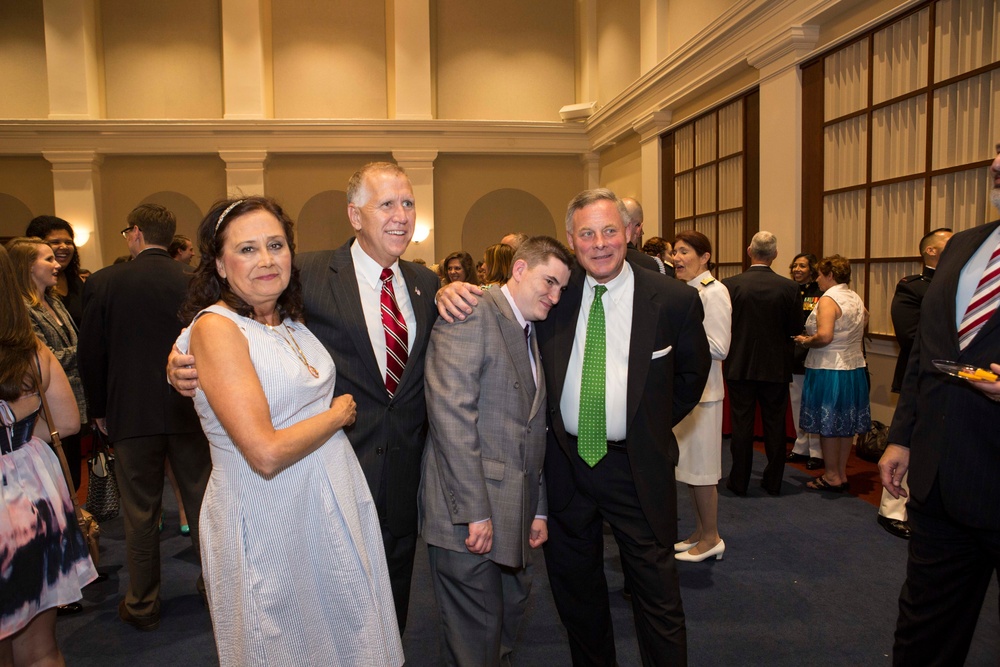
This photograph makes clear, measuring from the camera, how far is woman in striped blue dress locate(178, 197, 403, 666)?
5.19 ft

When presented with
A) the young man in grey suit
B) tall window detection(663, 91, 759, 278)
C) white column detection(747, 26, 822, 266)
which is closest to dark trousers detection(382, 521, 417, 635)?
the young man in grey suit

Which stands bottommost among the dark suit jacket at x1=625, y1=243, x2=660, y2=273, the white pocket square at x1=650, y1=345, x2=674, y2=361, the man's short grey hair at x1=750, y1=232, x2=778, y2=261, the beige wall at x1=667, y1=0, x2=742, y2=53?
the white pocket square at x1=650, y1=345, x2=674, y2=361

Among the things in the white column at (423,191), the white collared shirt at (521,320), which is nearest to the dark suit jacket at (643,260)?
the white collared shirt at (521,320)

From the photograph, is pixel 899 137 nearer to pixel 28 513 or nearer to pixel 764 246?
pixel 764 246

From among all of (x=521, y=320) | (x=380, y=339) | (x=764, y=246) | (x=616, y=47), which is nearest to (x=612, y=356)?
(x=521, y=320)

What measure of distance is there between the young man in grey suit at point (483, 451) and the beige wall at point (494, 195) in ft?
34.8

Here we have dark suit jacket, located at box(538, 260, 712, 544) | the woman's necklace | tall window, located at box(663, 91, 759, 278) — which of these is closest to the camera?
the woman's necklace

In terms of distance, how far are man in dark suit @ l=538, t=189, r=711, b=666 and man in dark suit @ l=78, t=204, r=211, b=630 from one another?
1.96 meters

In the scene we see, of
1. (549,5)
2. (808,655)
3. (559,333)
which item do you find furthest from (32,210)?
(808,655)

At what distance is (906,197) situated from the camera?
5410 millimetres

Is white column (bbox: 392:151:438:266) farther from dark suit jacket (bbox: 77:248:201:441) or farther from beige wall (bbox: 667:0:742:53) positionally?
dark suit jacket (bbox: 77:248:201:441)

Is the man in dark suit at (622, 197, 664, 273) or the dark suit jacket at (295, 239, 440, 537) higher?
the man in dark suit at (622, 197, 664, 273)

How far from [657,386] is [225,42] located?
11.9 metres

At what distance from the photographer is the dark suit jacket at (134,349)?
319 cm
